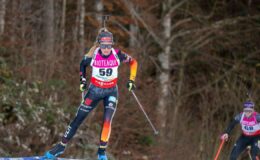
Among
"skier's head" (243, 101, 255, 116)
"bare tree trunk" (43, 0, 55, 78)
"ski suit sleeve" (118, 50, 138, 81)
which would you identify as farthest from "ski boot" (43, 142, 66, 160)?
"bare tree trunk" (43, 0, 55, 78)


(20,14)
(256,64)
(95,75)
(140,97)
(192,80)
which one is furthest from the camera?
(192,80)

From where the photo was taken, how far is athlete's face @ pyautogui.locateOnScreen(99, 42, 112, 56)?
11523mm

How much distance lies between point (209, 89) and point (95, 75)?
1592 centimetres

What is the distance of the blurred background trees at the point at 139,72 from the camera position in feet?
56.3

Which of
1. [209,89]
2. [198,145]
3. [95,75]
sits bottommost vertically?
[198,145]

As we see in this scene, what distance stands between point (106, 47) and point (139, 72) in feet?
33.4

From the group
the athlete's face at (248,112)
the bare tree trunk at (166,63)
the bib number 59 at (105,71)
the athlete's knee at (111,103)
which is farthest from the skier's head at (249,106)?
the bare tree trunk at (166,63)

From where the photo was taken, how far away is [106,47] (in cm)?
1154

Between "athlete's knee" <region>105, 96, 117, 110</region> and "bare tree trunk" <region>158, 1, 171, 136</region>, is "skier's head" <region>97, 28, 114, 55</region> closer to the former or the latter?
"athlete's knee" <region>105, 96, 117, 110</region>

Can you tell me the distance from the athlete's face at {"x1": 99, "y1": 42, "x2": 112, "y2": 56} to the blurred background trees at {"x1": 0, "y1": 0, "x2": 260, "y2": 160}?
5007 millimetres

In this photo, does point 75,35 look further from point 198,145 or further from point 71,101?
point 198,145

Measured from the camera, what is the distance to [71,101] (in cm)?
1894

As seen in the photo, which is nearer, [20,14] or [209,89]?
[20,14]

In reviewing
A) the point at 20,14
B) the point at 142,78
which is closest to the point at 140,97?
the point at 142,78
